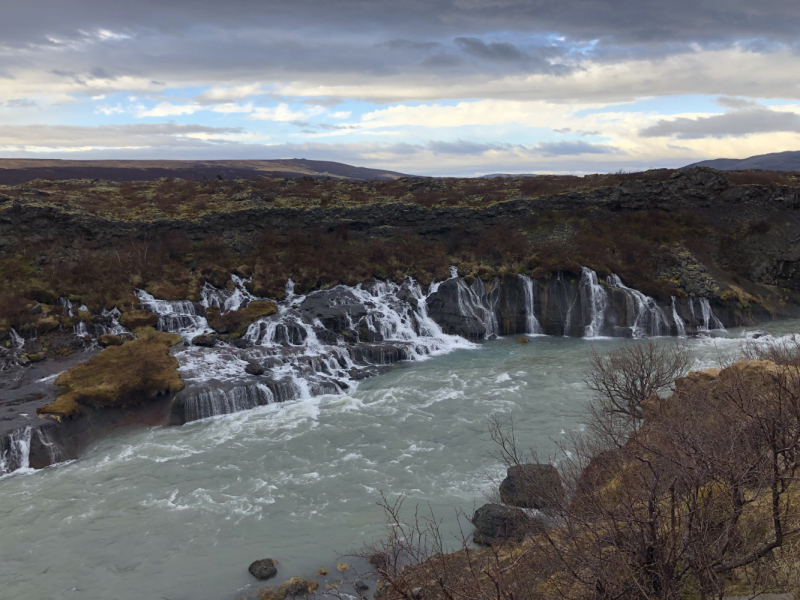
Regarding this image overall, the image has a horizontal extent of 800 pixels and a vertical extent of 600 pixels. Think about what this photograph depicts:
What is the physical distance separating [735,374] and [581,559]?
12324mm

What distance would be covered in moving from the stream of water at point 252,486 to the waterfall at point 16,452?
2.50 ft

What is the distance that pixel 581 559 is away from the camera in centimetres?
844

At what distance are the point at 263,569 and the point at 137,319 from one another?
2732cm

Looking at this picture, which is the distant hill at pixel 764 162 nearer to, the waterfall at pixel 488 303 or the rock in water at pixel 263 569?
the waterfall at pixel 488 303

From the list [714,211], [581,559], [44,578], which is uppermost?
[714,211]

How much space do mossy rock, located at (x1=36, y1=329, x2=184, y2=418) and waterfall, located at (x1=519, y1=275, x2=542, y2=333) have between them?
2754cm

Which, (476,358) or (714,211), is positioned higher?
(714,211)

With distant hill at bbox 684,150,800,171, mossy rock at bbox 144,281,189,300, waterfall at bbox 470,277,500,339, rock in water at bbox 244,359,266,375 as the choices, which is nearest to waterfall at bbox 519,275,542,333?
waterfall at bbox 470,277,500,339

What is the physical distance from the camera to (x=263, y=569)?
16.2 meters

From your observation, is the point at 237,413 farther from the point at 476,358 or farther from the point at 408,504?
the point at 476,358

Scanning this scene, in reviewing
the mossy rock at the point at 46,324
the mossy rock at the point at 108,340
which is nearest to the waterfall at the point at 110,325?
the mossy rock at the point at 108,340

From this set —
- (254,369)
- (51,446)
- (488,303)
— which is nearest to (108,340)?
(254,369)

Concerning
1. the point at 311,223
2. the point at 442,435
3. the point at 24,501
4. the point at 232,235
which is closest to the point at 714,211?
the point at 311,223

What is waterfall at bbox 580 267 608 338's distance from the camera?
43.9 meters
